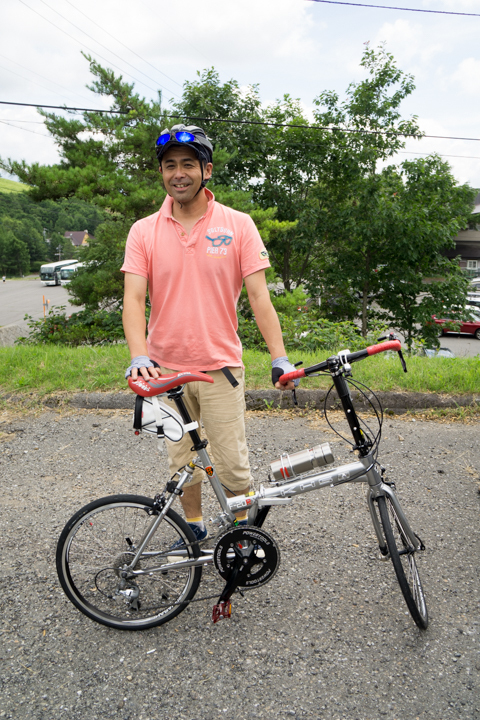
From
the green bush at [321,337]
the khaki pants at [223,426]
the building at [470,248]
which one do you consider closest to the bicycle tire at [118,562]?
the khaki pants at [223,426]

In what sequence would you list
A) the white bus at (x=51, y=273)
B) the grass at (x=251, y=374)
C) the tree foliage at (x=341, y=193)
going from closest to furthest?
1. the grass at (x=251, y=374)
2. the tree foliage at (x=341, y=193)
3. the white bus at (x=51, y=273)

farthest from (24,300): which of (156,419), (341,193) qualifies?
(156,419)

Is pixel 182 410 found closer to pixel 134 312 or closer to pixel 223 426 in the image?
pixel 223 426

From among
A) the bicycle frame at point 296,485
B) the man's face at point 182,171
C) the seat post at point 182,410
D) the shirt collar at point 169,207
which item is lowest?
the bicycle frame at point 296,485

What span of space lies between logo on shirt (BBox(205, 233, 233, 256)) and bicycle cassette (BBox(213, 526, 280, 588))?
1.32m

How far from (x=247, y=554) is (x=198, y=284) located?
4.32ft

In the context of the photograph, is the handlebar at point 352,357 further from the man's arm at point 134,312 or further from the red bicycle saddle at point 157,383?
the man's arm at point 134,312

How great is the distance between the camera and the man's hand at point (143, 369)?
6.75 feet

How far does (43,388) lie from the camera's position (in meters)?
5.30

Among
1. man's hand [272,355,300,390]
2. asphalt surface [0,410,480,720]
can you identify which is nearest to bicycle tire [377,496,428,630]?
asphalt surface [0,410,480,720]

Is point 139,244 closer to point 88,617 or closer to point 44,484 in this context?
point 88,617

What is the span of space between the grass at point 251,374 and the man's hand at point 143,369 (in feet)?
10.4

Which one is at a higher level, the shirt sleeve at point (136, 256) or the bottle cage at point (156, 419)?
the shirt sleeve at point (136, 256)

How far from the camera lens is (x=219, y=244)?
2.29 meters
